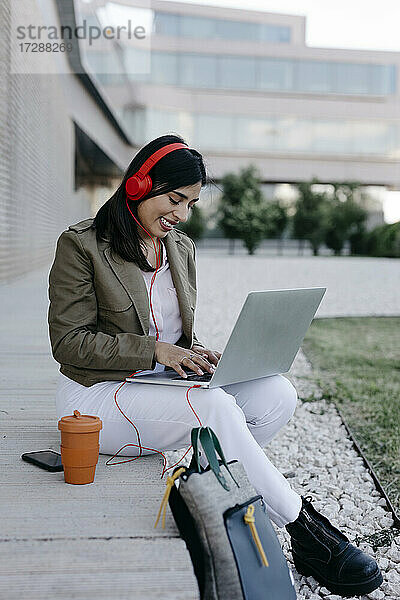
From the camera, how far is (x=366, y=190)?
4184 centimetres

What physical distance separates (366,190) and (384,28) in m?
8.76

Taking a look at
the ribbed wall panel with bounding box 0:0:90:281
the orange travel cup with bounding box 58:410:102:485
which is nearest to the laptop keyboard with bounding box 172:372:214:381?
the orange travel cup with bounding box 58:410:102:485

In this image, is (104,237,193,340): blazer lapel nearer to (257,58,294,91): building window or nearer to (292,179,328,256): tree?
(292,179,328,256): tree

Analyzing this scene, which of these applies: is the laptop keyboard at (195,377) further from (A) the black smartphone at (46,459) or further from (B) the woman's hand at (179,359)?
(A) the black smartphone at (46,459)

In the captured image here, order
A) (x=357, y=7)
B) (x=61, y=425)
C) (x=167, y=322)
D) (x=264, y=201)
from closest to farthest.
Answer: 1. (x=61, y=425)
2. (x=167, y=322)
3. (x=264, y=201)
4. (x=357, y=7)

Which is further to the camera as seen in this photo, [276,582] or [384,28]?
[384,28]

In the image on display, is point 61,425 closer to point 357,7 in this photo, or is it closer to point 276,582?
point 276,582

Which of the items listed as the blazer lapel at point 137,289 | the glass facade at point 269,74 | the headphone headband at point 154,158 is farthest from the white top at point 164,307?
the glass facade at point 269,74

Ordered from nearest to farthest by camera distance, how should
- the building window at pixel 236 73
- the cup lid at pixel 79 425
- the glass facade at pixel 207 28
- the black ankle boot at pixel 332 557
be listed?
the cup lid at pixel 79 425
the black ankle boot at pixel 332 557
the building window at pixel 236 73
the glass facade at pixel 207 28

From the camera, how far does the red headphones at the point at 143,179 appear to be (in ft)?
8.82

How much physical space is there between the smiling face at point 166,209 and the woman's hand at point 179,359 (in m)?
0.49

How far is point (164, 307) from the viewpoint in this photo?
2908mm

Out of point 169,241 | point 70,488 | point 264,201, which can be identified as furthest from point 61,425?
point 264,201

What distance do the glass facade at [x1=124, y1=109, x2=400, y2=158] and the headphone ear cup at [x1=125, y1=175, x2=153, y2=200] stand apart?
37991mm
